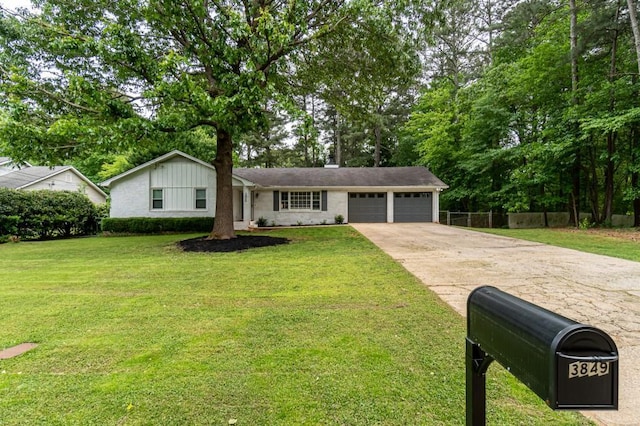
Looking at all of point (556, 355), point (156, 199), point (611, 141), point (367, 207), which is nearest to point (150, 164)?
point (156, 199)

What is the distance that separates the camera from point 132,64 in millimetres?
8492

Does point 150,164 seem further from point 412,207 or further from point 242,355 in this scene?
point 242,355

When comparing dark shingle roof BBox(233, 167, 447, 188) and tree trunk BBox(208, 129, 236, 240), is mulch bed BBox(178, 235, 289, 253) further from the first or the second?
dark shingle roof BBox(233, 167, 447, 188)

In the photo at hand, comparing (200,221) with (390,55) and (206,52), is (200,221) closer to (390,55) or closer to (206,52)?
(206,52)

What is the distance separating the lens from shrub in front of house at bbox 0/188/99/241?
42.9 ft

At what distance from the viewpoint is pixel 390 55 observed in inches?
421

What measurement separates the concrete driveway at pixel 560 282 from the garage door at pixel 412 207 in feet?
33.9

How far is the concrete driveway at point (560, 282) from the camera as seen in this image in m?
2.76

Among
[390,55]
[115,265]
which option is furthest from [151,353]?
[390,55]

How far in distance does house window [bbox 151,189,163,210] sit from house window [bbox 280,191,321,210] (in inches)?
254

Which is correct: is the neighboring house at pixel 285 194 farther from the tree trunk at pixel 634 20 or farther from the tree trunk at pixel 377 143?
the tree trunk at pixel 634 20

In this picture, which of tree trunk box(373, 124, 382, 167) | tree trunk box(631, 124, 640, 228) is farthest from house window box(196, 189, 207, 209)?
tree trunk box(631, 124, 640, 228)

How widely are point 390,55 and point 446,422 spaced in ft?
35.9

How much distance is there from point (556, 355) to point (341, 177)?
20101 millimetres
